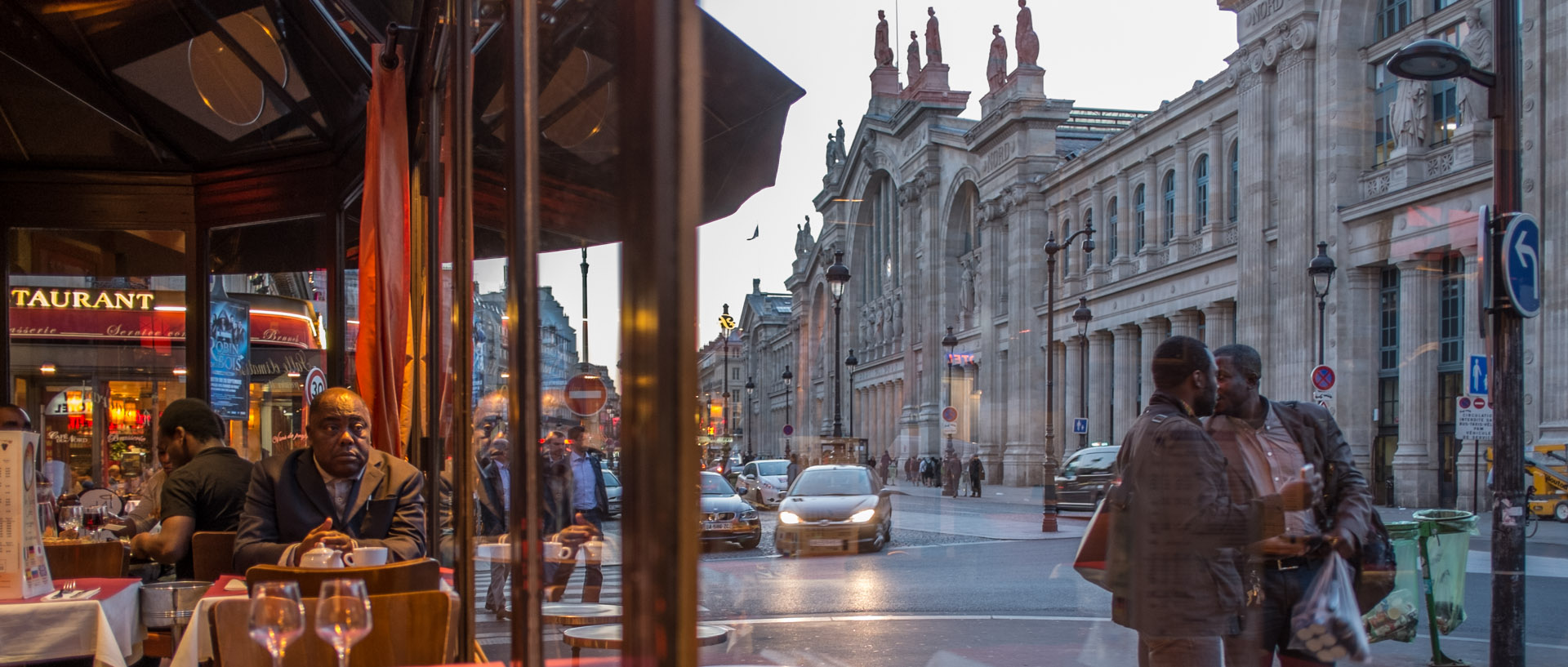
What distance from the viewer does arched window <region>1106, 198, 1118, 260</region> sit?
39188mm

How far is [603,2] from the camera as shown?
1.34 meters

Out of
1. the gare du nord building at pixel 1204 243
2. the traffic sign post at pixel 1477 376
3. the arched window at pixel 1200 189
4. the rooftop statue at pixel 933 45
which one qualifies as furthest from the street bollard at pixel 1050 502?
the rooftop statue at pixel 933 45

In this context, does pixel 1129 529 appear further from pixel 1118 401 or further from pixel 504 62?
pixel 1118 401

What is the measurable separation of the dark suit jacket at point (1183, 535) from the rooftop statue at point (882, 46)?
208 cm

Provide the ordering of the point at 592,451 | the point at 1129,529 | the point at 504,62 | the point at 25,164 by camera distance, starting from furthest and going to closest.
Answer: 1. the point at 25,164
2. the point at 1129,529
3. the point at 504,62
4. the point at 592,451

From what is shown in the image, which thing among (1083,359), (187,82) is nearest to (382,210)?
(187,82)

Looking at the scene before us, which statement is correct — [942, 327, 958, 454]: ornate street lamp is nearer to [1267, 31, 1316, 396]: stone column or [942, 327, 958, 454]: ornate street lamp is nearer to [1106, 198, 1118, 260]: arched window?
[1106, 198, 1118, 260]: arched window

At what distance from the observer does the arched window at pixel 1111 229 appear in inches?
1543

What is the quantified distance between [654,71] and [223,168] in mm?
8800

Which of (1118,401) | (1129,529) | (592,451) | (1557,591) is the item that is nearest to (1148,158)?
(1118,401)

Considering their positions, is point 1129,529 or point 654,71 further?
point 1129,529

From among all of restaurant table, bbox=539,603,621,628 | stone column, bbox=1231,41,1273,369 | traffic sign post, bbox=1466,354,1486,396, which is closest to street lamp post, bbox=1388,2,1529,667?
traffic sign post, bbox=1466,354,1486,396

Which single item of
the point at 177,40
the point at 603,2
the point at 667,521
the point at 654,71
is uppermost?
the point at 177,40

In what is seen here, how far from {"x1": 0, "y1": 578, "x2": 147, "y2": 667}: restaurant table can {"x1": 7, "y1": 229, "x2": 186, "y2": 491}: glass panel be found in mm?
5468
